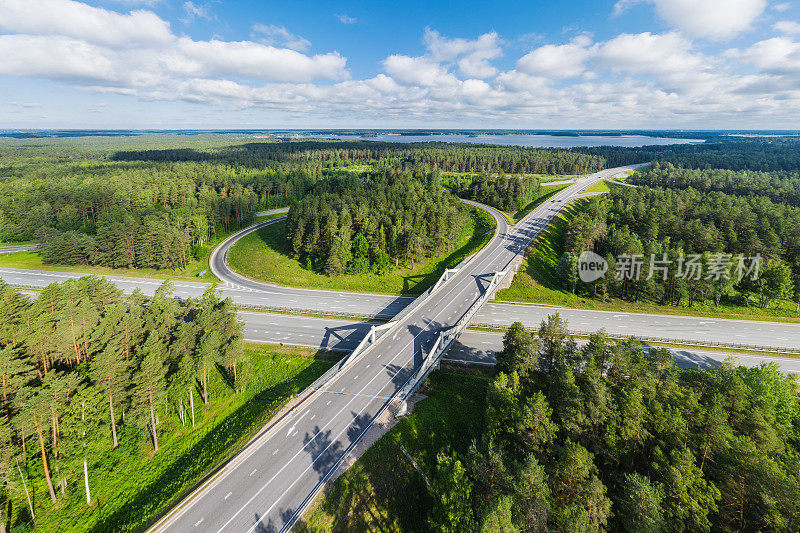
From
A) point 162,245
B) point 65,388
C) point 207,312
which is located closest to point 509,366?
point 207,312

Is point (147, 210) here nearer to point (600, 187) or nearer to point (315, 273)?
point (315, 273)

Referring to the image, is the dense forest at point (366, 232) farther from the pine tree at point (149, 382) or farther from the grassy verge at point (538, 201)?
the pine tree at point (149, 382)

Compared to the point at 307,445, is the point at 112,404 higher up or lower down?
higher up

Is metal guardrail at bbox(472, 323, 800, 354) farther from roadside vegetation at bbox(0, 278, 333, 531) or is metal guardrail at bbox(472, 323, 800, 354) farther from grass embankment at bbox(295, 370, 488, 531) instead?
roadside vegetation at bbox(0, 278, 333, 531)

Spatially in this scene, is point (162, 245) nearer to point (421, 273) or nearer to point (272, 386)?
point (272, 386)

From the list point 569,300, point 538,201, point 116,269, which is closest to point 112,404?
point 116,269
